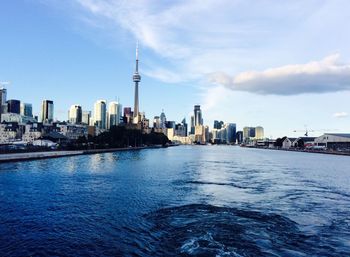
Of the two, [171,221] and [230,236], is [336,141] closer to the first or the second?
[171,221]

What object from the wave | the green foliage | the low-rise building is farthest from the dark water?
the low-rise building

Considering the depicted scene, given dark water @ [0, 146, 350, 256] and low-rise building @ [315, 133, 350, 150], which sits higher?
low-rise building @ [315, 133, 350, 150]

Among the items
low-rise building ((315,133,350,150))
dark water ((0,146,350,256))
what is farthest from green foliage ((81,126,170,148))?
low-rise building ((315,133,350,150))

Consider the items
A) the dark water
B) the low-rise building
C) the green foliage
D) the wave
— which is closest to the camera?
the wave

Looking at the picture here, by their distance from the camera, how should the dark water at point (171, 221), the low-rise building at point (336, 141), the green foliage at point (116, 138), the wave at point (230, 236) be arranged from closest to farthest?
the wave at point (230, 236) → the dark water at point (171, 221) → the green foliage at point (116, 138) → the low-rise building at point (336, 141)

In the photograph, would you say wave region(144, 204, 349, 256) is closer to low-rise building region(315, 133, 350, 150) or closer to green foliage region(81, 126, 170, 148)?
green foliage region(81, 126, 170, 148)

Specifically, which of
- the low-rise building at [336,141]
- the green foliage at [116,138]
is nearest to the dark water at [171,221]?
the green foliage at [116,138]

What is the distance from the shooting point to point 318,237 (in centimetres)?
1584

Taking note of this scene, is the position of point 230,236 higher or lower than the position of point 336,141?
lower

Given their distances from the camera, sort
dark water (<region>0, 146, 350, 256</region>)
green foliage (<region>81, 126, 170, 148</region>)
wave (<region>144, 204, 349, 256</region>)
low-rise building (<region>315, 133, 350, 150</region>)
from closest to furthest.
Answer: wave (<region>144, 204, 349, 256</region>) → dark water (<region>0, 146, 350, 256</region>) → green foliage (<region>81, 126, 170, 148</region>) → low-rise building (<region>315, 133, 350, 150</region>)

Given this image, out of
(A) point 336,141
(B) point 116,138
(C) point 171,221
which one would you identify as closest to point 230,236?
(C) point 171,221

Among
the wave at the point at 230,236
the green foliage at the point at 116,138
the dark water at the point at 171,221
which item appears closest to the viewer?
the wave at the point at 230,236

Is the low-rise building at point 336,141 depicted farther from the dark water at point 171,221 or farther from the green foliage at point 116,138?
the dark water at point 171,221

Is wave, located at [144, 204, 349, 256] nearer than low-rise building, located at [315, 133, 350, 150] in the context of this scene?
Yes
